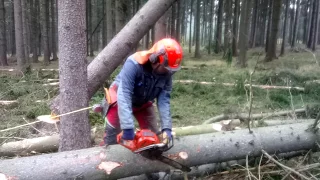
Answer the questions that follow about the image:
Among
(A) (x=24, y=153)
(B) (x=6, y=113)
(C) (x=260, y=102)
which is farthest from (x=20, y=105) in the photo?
(C) (x=260, y=102)

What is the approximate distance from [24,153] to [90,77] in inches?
52.9

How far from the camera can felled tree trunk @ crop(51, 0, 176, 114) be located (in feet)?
12.7

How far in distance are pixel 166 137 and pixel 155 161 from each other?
26 cm

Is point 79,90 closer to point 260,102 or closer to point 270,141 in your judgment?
point 270,141

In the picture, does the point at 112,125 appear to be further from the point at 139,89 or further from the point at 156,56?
the point at 156,56

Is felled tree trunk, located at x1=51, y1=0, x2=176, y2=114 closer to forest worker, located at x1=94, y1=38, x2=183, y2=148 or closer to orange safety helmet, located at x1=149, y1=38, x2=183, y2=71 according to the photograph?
forest worker, located at x1=94, y1=38, x2=183, y2=148

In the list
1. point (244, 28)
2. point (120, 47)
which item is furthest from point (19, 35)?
point (120, 47)

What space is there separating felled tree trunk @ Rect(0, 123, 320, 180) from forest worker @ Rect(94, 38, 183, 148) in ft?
0.71

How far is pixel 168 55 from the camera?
281cm

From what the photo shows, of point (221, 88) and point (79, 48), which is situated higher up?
point (79, 48)

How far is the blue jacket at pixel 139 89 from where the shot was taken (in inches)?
111

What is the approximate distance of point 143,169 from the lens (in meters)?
2.88

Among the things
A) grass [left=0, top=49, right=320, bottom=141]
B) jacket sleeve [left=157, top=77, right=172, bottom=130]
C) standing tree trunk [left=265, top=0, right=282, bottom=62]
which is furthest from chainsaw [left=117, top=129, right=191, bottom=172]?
standing tree trunk [left=265, top=0, right=282, bottom=62]

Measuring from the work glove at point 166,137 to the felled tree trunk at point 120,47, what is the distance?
4.03 feet
